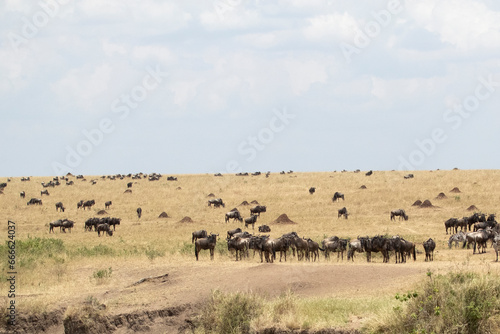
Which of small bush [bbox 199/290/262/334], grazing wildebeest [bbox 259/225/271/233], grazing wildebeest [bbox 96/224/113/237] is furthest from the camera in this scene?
grazing wildebeest [bbox 96/224/113/237]

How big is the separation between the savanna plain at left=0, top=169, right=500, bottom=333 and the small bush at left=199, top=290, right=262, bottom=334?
0.12 ft

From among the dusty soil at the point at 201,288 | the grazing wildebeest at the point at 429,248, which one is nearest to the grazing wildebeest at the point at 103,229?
the dusty soil at the point at 201,288

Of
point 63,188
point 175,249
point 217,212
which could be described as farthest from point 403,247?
point 63,188

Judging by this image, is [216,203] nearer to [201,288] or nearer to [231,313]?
[201,288]

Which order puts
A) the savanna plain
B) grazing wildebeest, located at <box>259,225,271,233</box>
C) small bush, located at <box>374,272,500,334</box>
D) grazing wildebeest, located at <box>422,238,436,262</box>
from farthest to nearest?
grazing wildebeest, located at <box>259,225,271,233</box> → grazing wildebeest, located at <box>422,238,436,262</box> → the savanna plain → small bush, located at <box>374,272,500,334</box>

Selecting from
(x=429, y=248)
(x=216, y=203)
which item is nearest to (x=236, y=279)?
(x=429, y=248)

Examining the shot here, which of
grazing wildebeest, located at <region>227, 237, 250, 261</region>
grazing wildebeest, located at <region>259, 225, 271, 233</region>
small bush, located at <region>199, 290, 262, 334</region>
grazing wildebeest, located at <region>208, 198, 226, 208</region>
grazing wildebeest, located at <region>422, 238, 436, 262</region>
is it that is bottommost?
small bush, located at <region>199, 290, 262, 334</region>

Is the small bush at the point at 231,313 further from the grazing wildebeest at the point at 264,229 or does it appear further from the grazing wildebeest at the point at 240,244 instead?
the grazing wildebeest at the point at 264,229

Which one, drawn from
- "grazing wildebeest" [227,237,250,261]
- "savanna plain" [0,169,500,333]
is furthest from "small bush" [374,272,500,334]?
"grazing wildebeest" [227,237,250,261]

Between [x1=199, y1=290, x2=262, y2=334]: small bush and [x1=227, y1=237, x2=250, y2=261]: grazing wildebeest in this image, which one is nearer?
[x1=199, y1=290, x2=262, y2=334]: small bush

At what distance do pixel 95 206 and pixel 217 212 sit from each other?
15249 mm

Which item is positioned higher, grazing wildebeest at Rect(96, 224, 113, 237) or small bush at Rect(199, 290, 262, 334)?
grazing wildebeest at Rect(96, 224, 113, 237)

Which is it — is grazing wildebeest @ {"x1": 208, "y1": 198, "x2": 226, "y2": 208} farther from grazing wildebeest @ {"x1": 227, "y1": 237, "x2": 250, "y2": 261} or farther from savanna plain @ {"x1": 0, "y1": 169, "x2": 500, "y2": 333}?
grazing wildebeest @ {"x1": 227, "y1": 237, "x2": 250, "y2": 261}

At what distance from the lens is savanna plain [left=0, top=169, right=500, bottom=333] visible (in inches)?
706
